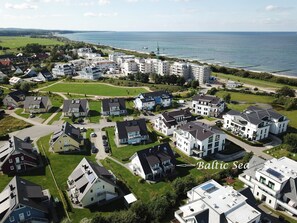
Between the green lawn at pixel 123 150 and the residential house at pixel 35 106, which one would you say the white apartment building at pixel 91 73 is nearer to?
the residential house at pixel 35 106

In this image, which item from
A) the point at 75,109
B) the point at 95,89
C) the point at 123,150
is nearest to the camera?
the point at 123,150

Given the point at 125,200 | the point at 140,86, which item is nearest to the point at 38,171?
the point at 125,200

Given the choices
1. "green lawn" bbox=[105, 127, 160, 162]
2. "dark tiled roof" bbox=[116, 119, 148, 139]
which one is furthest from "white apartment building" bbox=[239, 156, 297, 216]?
"dark tiled roof" bbox=[116, 119, 148, 139]

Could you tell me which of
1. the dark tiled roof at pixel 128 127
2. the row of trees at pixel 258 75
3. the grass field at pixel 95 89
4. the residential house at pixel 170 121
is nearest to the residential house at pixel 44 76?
the grass field at pixel 95 89

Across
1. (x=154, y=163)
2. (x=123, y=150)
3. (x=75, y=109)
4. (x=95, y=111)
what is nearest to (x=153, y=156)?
(x=154, y=163)

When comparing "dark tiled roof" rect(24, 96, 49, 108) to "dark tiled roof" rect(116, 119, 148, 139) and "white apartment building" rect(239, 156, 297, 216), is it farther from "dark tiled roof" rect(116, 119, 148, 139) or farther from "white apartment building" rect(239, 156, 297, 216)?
"white apartment building" rect(239, 156, 297, 216)

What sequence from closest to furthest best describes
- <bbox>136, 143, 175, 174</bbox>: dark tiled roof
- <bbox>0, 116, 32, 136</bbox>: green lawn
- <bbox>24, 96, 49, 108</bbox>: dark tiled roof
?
<bbox>136, 143, 175, 174</bbox>: dark tiled roof
<bbox>0, 116, 32, 136</bbox>: green lawn
<bbox>24, 96, 49, 108</bbox>: dark tiled roof

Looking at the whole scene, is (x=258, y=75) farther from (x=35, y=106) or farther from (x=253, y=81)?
(x=35, y=106)
